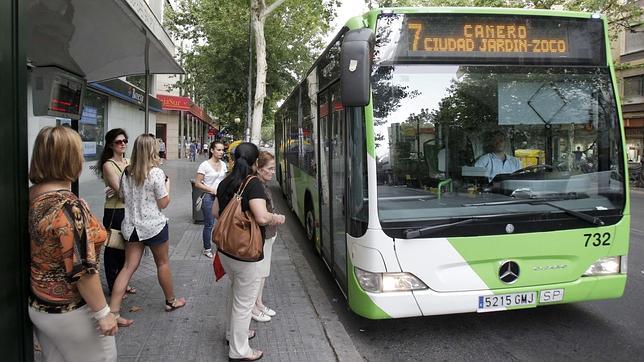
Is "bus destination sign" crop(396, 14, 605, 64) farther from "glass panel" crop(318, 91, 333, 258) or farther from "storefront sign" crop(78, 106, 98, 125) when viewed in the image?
"storefront sign" crop(78, 106, 98, 125)

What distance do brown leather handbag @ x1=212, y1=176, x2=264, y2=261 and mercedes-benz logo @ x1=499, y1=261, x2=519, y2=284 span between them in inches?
74.8

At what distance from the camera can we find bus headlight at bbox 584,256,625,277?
13.1ft

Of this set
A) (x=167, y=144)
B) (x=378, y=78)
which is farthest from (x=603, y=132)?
(x=167, y=144)

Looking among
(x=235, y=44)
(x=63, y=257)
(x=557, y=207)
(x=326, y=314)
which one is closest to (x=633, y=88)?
(x=235, y=44)

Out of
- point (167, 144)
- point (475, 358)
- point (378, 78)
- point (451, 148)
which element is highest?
point (167, 144)

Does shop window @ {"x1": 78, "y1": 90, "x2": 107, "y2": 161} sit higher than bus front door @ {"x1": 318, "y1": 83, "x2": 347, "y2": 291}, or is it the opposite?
shop window @ {"x1": 78, "y1": 90, "x2": 107, "y2": 161}

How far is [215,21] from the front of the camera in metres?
21.6

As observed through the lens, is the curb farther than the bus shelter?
Yes

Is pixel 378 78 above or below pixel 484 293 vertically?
above

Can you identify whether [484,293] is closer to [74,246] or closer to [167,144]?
[74,246]

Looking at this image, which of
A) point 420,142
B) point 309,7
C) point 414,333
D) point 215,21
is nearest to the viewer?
point 420,142

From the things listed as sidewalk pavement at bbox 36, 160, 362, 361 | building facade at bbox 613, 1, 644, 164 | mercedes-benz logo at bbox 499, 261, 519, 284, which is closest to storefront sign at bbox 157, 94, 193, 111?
building facade at bbox 613, 1, 644, 164

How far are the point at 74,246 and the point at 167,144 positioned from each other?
121ft

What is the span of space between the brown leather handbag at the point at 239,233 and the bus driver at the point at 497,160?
6.51 ft
